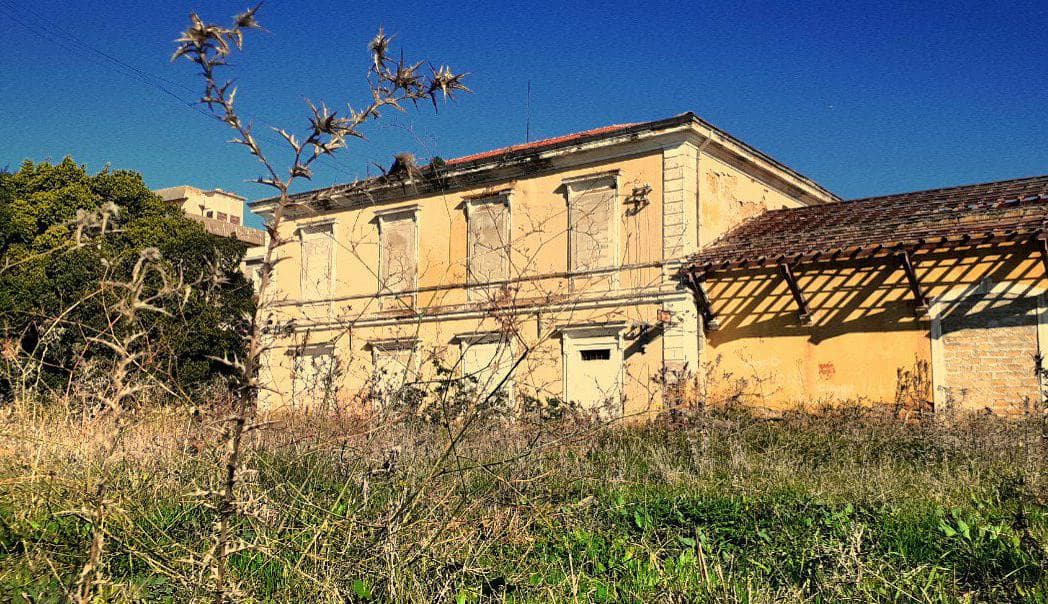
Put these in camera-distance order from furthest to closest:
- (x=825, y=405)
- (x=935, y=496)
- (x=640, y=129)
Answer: (x=640, y=129)
(x=825, y=405)
(x=935, y=496)

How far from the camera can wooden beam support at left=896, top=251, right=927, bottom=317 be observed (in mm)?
13359

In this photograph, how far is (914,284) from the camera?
13680 mm

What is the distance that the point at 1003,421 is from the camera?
11.3 meters

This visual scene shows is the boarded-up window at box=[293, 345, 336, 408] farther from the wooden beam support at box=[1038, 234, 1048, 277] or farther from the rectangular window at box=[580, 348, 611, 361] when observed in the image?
the wooden beam support at box=[1038, 234, 1048, 277]

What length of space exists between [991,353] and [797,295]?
303 cm

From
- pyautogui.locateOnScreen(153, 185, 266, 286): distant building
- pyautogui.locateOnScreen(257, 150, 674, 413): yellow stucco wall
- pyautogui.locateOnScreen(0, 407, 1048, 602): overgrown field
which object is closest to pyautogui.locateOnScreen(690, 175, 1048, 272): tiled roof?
pyautogui.locateOnScreen(257, 150, 674, 413): yellow stucco wall

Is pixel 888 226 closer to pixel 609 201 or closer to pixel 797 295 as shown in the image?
pixel 797 295

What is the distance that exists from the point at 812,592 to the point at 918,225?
37.7ft

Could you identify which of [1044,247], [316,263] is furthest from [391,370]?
[1044,247]

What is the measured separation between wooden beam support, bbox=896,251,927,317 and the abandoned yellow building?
1.8 inches

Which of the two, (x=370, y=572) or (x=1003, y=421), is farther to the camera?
(x=1003, y=421)

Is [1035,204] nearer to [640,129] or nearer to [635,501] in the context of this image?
[640,129]

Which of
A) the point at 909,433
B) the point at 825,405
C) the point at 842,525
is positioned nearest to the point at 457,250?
the point at 825,405

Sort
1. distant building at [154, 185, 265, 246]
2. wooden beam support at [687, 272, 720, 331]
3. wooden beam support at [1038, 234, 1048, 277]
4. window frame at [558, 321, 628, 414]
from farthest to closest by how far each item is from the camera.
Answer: distant building at [154, 185, 265, 246]
window frame at [558, 321, 628, 414]
wooden beam support at [687, 272, 720, 331]
wooden beam support at [1038, 234, 1048, 277]
